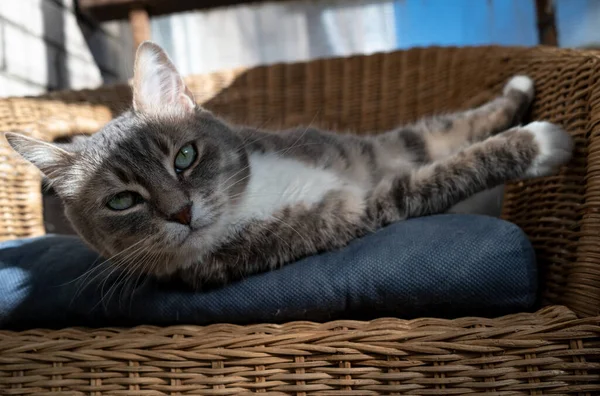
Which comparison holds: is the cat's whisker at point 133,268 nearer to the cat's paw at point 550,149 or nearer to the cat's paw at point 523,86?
the cat's paw at point 550,149

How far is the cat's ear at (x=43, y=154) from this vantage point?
3.67ft

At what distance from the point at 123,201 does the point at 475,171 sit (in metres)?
0.85

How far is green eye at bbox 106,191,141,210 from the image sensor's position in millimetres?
1104

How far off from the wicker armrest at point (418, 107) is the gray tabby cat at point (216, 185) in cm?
12

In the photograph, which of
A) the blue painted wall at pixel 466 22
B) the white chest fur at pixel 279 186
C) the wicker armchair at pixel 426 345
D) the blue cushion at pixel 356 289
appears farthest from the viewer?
the blue painted wall at pixel 466 22

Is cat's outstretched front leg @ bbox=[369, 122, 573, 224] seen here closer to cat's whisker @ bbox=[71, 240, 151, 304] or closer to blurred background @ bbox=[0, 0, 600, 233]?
cat's whisker @ bbox=[71, 240, 151, 304]

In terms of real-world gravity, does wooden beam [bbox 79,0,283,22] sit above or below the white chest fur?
above

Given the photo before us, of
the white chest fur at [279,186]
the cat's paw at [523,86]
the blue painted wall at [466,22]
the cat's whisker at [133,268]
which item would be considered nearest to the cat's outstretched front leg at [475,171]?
the white chest fur at [279,186]

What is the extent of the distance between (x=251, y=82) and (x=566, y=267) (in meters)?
1.47

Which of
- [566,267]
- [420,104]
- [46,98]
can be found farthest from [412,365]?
[46,98]

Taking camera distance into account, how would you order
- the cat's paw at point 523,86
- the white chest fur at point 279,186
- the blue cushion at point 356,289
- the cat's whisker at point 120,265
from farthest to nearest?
1. the cat's paw at point 523,86
2. the white chest fur at point 279,186
3. the cat's whisker at point 120,265
4. the blue cushion at point 356,289

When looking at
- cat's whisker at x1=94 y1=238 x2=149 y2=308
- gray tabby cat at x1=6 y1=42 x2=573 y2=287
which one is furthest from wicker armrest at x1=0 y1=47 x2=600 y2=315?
cat's whisker at x1=94 y1=238 x2=149 y2=308

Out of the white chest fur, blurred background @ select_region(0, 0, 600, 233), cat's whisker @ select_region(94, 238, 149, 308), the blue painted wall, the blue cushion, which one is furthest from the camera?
the blue painted wall

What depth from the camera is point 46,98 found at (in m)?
1.92
